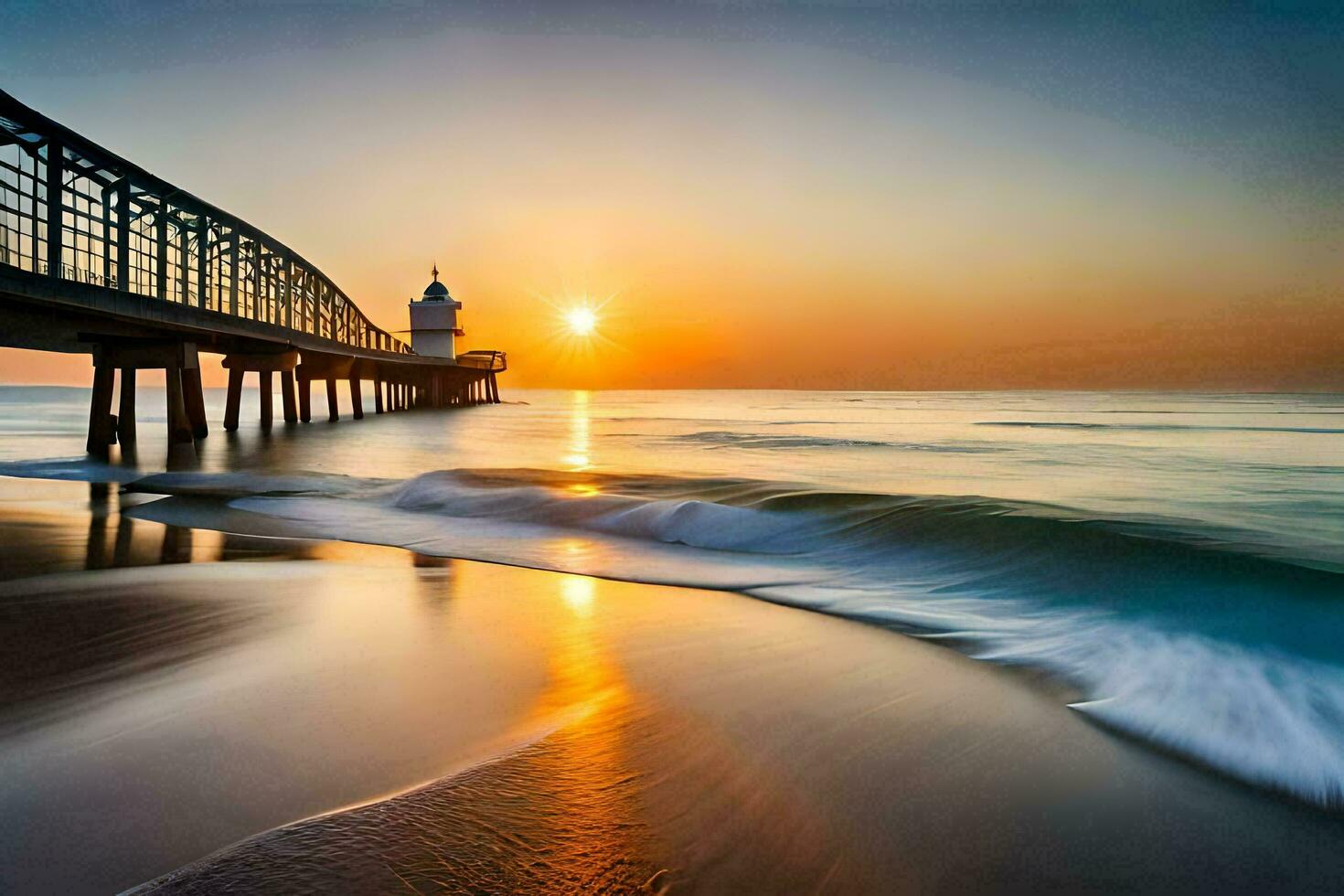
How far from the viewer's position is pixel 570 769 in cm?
258

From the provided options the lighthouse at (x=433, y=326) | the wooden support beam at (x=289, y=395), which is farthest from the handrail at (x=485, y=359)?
the wooden support beam at (x=289, y=395)

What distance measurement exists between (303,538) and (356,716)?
5471 millimetres

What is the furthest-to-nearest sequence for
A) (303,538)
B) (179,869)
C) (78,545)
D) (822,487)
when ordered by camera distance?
(822,487), (303,538), (78,545), (179,869)

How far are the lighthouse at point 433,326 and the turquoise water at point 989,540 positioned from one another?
6044 centimetres

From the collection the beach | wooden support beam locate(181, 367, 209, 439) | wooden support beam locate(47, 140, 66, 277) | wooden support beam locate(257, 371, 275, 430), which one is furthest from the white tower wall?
the beach

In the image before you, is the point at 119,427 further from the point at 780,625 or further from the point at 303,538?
the point at 780,625

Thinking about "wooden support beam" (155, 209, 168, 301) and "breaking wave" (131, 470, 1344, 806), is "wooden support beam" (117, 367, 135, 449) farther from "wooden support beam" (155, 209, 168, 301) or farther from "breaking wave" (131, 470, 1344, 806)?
"breaking wave" (131, 470, 1344, 806)

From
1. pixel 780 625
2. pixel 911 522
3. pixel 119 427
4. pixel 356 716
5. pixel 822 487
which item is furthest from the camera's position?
pixel 119 427

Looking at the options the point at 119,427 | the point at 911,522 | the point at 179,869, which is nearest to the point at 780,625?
the point at 179,869

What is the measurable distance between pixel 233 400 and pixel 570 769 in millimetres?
32082

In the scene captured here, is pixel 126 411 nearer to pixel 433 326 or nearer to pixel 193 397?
pixel 193 397

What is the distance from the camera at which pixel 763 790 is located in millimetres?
2498

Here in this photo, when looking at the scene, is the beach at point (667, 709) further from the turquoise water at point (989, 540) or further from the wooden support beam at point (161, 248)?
the wooden support beam at point (161, 248)

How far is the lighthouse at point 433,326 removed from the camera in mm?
77875
